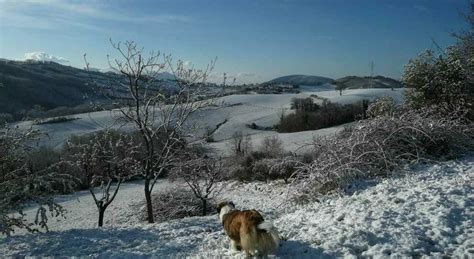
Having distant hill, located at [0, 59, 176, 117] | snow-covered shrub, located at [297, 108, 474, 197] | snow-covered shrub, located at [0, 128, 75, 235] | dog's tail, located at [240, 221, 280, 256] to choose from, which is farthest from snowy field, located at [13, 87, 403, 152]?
dog's tail, located at [240, 221, 280, 256]

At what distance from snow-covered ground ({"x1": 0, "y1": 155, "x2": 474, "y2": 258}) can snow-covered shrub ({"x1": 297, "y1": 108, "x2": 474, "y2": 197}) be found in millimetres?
592

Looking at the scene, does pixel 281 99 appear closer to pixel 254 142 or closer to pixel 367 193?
pixel 254 142

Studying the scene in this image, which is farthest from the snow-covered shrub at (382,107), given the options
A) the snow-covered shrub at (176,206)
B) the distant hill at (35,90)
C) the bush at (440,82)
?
the distant hill at (35,90)

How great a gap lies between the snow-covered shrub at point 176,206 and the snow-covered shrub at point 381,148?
1162 cm

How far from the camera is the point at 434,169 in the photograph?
36.8ft

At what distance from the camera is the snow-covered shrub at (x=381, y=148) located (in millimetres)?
11328

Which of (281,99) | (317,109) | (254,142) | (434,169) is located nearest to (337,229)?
(434,169)

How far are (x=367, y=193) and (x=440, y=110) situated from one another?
345 inches

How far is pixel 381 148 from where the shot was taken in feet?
38.5

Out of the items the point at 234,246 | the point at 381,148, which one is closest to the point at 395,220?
the point at 234,246

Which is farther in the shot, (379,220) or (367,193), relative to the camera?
(367,193)

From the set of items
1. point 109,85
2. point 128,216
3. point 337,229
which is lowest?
point 128,216

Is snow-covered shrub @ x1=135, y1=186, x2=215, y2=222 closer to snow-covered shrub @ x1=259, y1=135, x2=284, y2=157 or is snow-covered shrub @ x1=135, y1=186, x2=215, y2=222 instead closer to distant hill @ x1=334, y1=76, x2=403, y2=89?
snow-covered shrub @ x1=259, y1=135, x2=284, y2=157

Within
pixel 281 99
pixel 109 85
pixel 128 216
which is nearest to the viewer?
pixel 109 85
